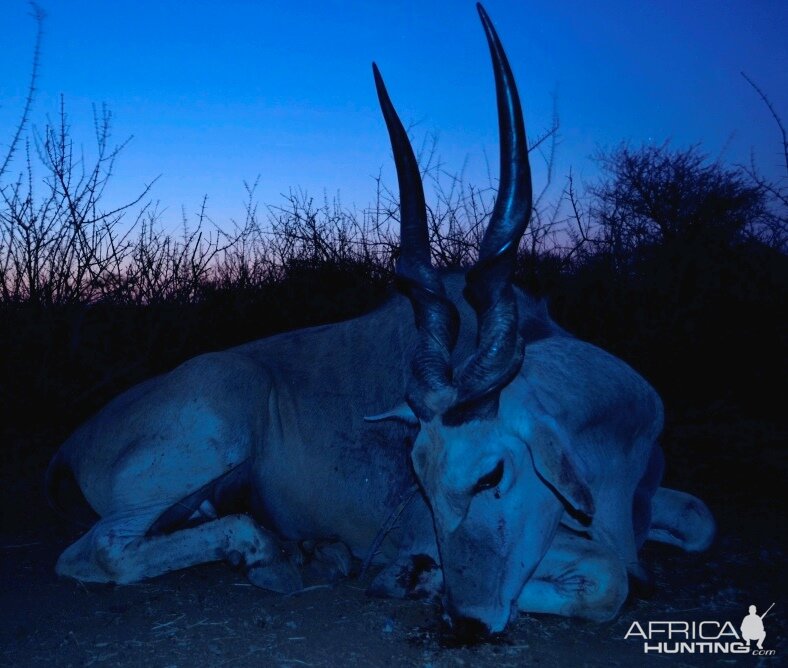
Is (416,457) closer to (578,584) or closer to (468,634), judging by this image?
(468,634)

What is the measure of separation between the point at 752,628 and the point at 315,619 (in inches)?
52.3

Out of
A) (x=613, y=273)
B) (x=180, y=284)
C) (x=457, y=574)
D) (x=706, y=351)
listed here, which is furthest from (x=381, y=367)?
(x=613, y=273)

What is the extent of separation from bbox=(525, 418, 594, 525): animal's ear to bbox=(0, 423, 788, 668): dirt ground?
0.42 meters

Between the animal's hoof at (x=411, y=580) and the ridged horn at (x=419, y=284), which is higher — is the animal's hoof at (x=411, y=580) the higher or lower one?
the lower one

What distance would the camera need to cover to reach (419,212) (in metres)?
2.89

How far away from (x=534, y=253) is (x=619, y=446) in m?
4.31

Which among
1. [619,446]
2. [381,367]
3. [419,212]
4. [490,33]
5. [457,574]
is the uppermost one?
[490,33]

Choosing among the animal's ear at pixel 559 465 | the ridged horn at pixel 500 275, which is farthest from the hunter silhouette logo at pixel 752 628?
the ridged horn at pixel 500 275

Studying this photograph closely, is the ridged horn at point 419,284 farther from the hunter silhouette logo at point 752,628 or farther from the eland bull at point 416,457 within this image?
the hunter silhouette logo at point 752,628

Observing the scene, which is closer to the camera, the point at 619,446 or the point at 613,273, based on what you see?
the point at 619,446

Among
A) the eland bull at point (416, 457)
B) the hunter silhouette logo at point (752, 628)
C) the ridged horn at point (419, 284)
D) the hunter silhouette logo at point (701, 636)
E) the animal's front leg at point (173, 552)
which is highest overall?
the ridged horn at point (419, 284)

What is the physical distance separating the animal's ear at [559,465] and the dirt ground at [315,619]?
1.38 feet

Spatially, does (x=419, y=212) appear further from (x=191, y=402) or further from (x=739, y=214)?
(x=739, y=214)

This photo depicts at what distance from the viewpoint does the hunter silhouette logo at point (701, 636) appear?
2.36m
